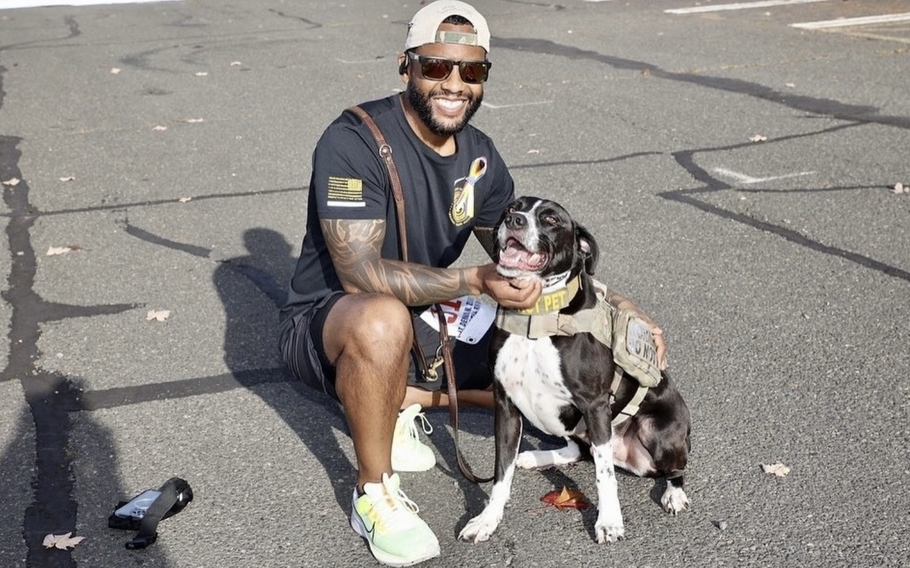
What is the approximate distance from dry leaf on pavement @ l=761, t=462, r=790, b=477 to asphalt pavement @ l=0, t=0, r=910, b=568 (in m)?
0.02

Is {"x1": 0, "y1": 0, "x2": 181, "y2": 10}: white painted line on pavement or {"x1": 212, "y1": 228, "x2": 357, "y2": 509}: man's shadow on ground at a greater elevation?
{"x1": 212, "y1": 228, "x2": 357, "y2": 509}: man's shadow on ground

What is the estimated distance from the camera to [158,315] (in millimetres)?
5625

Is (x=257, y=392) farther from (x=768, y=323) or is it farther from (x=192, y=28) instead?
(x=192, y=28)

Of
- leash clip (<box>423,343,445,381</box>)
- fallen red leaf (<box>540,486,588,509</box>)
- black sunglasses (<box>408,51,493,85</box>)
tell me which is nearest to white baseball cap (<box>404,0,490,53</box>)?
black sunglasses (<box>408,51,493,85</box>)

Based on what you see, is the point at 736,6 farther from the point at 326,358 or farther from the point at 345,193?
the point at 326,358

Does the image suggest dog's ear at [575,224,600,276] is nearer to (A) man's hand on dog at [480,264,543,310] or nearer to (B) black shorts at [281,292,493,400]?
(A) man's hand on dog at [480,264,543,310]

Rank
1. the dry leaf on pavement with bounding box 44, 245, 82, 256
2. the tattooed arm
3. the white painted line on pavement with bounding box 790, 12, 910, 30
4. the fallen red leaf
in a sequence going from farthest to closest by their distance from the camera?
the white painted line on pavement with bounding box 790, 12, 910, 30
the dry leaf on pavement with bounding box 44, 245, 82, 256
the fallen red leaf
the tattooed arm

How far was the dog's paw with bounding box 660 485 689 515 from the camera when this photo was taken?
3744 mm

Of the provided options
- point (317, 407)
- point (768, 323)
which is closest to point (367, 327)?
point (317, 407)

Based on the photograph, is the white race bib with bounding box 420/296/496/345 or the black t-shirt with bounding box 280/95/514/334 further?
the white race bib with bounding box 420/296/496/345

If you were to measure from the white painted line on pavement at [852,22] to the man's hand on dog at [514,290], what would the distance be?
11.9m

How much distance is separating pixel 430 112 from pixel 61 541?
6.32 feet

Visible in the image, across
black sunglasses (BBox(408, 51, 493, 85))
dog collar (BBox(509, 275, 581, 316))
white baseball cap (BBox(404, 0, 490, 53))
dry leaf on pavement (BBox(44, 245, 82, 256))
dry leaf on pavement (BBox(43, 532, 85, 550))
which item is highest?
white baseball cap (BBox(404, 0, 490, 53))

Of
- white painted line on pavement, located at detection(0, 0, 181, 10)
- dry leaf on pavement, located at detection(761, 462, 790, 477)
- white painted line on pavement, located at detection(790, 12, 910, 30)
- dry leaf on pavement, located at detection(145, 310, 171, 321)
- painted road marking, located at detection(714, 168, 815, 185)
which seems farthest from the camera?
white painted line on pavement, located at detection(0, 0, 181, 10)
